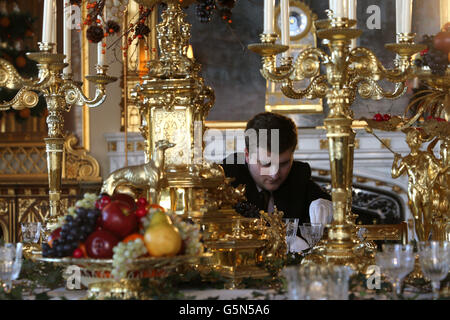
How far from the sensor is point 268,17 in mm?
2773

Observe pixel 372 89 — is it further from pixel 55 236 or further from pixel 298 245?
pixel 55 236

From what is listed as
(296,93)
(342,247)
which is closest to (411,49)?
(296,93)

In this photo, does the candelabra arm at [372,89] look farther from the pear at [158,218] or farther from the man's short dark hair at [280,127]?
the man's short dark hair at [280,127]

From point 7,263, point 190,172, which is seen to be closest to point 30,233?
point 190,172

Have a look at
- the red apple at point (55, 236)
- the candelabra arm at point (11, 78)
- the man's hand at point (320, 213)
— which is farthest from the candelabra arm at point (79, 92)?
the man's hand at point (320, 213)

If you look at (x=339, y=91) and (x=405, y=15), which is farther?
(x=405, y=15)

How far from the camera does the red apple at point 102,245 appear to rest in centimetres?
212

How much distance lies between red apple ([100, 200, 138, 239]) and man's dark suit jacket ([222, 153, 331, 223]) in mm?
2303

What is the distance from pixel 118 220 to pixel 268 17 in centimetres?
103

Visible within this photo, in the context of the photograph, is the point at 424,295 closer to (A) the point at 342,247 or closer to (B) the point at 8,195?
(A) the point at 342,247

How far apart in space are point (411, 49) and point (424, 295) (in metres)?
0.88

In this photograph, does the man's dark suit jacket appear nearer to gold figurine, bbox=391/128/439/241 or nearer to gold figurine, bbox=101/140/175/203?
gold figurine, bbox=391/128/439/241

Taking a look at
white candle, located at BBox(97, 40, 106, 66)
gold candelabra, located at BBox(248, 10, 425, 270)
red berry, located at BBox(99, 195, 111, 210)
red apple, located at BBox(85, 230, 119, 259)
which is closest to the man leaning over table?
white candle, located at BBox(97, 40, 106, 66)

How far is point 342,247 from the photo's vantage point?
2.53m
